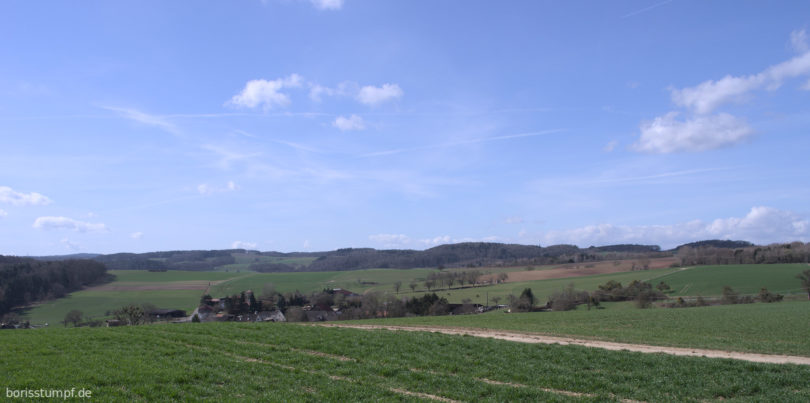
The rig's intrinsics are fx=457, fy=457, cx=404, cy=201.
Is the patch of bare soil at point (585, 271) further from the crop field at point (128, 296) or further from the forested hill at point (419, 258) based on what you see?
the crop field at point (128, 296)

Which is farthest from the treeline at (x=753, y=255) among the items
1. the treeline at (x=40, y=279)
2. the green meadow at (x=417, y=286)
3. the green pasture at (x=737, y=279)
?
the treeline at (x=40, y=279)

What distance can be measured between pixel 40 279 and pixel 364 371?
95.6m

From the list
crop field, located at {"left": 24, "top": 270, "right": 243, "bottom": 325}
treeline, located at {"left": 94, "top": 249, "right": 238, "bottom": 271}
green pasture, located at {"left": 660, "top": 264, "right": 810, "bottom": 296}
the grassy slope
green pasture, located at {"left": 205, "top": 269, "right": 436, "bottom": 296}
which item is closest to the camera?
the grassy slope

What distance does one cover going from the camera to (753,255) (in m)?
95.6

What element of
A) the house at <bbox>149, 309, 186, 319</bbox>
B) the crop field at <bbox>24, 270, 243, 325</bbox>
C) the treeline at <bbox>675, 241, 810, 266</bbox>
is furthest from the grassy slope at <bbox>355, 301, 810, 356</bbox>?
the treeline at <bbox>675, 241, 810, 266</bbox>

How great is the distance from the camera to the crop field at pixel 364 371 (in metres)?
11.1

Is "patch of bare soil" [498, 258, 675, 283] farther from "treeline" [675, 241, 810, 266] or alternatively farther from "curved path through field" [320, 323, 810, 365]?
"curved path through field" [320, 323, 810, 365]

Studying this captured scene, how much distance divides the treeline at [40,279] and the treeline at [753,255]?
126746 mm

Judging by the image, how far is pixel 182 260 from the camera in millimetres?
193125

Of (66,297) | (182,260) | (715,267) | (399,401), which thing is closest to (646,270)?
(715,267)

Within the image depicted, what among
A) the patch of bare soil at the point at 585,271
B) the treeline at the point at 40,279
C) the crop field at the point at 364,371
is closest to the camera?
the crop field at the point at 364,371

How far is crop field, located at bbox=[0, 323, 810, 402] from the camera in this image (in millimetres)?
11125

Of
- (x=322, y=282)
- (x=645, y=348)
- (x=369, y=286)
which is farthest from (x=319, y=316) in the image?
(x=322, y=282)

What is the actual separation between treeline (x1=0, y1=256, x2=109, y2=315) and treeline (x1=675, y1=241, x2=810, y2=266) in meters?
127
